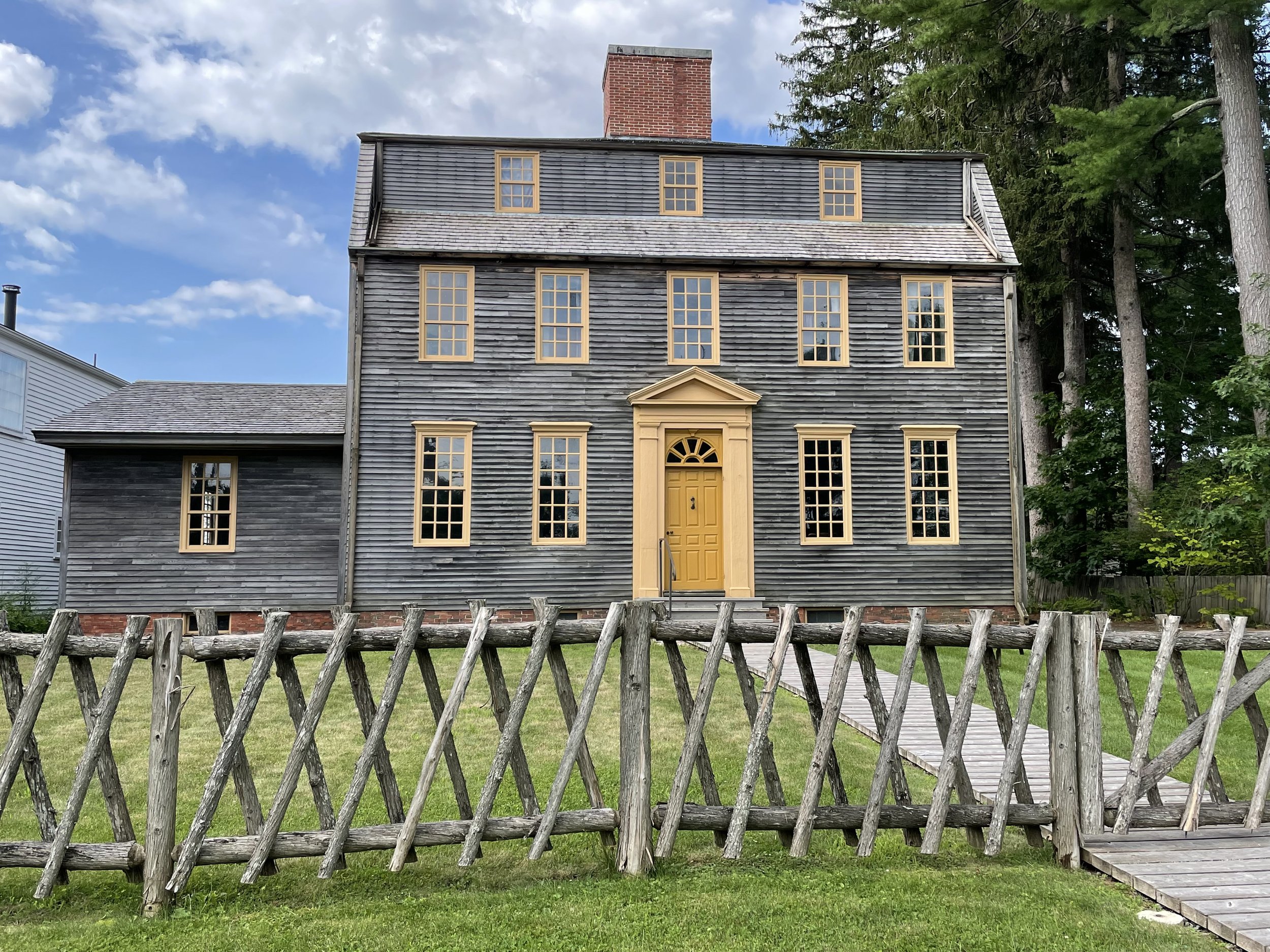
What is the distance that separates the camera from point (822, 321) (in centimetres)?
1723

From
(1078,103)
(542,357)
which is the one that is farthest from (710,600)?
(1078,103)

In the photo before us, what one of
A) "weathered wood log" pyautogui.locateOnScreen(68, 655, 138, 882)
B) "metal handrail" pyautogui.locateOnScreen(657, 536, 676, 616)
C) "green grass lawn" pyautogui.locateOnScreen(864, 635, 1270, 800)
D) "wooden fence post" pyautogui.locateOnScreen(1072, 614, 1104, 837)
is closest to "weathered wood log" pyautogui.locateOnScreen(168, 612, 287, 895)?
"weathered wood log" pyautogui.locateOnScreen(68, 655, 138, 882)

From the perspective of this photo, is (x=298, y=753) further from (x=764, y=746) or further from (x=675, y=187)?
(x=675, y=187)

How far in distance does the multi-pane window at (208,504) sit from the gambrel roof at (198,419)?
2.29 feet

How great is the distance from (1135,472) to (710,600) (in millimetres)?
11441

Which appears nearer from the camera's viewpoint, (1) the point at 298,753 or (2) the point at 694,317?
(1) the point at 298,753

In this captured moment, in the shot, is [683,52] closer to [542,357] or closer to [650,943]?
[542,357]

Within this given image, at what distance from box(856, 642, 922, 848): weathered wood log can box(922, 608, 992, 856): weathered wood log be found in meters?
0.12

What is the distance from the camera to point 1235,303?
24734 millimetres

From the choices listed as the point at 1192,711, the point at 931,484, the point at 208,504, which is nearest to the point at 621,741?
the point at 1192,711

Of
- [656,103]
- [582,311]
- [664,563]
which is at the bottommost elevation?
[664,563]

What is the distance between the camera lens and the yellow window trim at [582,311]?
16.8 metres

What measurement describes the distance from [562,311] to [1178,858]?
45.1ft

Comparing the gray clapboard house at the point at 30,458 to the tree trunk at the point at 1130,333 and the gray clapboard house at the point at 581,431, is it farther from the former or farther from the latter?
the tree trunk at the point at 1130,333
